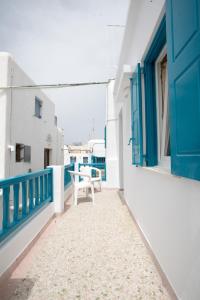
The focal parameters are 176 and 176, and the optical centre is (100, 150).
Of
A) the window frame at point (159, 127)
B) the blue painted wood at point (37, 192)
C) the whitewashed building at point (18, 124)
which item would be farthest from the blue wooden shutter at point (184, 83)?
the whitewashed building at point (18, 124)

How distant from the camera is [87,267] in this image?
203 cm

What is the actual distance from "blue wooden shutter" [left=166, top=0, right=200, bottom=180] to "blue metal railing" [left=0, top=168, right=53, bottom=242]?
1.85 meters

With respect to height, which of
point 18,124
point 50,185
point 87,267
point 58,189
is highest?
point 18,124

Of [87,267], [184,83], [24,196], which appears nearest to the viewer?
[184,83]

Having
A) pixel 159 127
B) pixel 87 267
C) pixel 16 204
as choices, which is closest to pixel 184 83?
pixel 159 127

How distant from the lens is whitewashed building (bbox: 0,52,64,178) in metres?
5.64

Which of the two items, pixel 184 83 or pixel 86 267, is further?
pixel 86 267

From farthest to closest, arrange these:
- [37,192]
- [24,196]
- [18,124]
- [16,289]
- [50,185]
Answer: [18,124] → [50,185] → [37,192] → [24,196] → [16,289]

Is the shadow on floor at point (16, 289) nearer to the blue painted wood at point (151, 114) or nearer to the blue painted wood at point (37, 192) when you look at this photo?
the blue painted wood at point (37, 192)

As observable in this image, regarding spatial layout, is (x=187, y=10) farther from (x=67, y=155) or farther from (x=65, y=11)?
(x=67, y=155)

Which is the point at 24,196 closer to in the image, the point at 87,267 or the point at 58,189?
the point at 87,267

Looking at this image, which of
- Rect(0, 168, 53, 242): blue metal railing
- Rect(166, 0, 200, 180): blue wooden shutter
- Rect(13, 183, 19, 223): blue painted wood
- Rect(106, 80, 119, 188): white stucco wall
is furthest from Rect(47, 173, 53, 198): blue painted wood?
Rect(106, 80, 119, 188): white stucco wall

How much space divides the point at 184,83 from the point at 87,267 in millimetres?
→ 2118

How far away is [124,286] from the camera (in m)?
1.72
